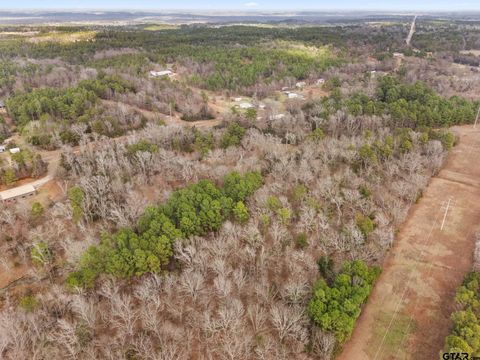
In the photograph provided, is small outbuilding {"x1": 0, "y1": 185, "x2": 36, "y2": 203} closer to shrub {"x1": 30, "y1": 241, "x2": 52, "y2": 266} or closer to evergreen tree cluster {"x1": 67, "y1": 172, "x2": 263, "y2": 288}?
evergreen tree cluster {"x1": 67, "y1": 172, "x2": 263, "y2": 288}

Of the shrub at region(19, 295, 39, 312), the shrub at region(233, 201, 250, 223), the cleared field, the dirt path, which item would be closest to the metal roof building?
the shrub at region(19, 295, 39, 312)

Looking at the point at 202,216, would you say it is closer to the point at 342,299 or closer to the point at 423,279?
the point at 342,299

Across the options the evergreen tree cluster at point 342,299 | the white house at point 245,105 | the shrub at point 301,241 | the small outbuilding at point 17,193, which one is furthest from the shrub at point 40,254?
the white house at point 245,105

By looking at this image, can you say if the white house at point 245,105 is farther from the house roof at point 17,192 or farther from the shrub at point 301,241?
the shrub at point 301,241

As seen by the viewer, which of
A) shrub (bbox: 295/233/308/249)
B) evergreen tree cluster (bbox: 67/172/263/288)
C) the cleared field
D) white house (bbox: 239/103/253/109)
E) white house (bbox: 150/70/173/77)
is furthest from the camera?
the cleared field

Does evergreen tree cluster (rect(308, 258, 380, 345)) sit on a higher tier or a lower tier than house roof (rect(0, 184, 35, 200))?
lower

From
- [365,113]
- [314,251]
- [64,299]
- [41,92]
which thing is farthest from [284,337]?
[41,92]
